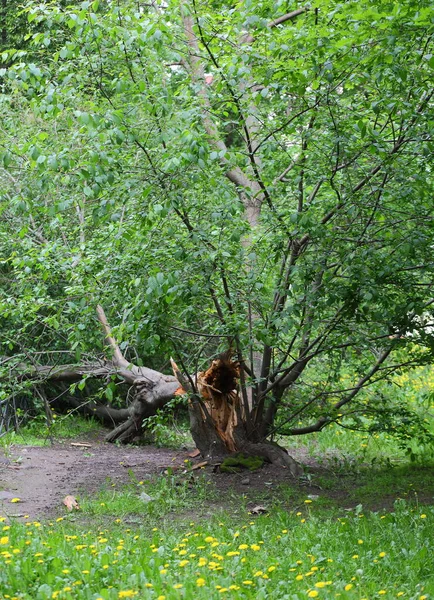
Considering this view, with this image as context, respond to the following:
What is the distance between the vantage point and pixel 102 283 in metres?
7.01

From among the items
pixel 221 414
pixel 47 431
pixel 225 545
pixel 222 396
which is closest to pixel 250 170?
pixel 222 396

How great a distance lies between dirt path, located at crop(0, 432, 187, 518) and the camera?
259 inches

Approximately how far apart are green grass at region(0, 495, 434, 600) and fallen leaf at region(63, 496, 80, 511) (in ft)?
2.39

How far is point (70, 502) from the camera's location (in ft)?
20.8

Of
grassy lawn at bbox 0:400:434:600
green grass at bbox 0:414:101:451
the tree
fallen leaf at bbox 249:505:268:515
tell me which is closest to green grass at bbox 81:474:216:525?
grassy lawn at bbox 0:400:434:600

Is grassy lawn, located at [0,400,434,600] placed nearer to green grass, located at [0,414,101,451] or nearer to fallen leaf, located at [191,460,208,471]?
fallen leaf, located at [191,460,208,471]

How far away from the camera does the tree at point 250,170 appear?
5320 millimetres

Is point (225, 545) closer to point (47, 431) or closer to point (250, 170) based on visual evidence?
point (250, 170)

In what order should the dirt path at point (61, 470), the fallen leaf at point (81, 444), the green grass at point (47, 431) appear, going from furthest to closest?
the green grass at point (47, 431)
the fallen leaf at point (81, 444)
the dirt path at point (61, 470)

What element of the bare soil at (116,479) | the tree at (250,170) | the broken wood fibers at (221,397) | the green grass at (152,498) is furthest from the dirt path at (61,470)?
the tree at (250,170)

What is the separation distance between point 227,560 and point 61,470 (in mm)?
4286

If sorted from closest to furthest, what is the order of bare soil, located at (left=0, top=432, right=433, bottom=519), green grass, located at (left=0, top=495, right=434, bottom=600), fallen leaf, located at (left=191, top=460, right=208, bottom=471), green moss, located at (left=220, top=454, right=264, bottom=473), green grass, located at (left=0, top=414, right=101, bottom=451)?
green grass, located at (left=0, top=495, right=434, bottom=600) < bare soil, located at (left=0, top=432, right=433, bottom=519) < green moss, located at (left=220, top=454, right=264, bottom=473) < fallen leaf, located at (left=191, top=460, right=208, bottom=471) < green grass, located at (left=0, top=414, right=101, bottom=451)

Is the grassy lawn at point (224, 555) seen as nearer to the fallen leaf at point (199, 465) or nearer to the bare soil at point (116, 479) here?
the bare soil at point (116, 479)

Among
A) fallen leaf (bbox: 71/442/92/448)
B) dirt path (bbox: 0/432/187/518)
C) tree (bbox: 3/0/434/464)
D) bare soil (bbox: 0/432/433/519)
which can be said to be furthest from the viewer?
fallen leaf (bbox: 71/442/92/448)
